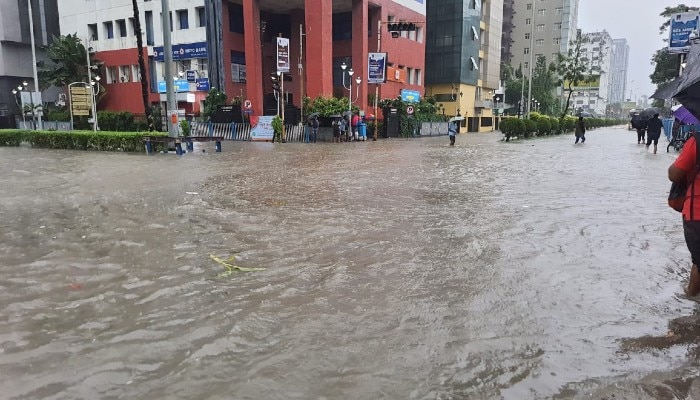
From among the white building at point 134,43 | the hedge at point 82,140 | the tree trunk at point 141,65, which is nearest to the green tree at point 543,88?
the white building at point 134,43

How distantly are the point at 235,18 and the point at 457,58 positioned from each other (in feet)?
83.3

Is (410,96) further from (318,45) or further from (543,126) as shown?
(318,45)

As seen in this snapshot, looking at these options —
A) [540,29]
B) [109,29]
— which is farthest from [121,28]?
[540,29]

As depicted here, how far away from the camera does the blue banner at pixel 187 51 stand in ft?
133

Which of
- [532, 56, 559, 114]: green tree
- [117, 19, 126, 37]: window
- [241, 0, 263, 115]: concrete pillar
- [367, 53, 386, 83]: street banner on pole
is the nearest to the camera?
[367, 53, 386, 83]: street banner on pole

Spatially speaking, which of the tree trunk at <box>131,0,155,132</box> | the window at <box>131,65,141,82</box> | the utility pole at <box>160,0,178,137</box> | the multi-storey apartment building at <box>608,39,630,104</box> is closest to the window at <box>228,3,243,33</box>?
the window at <box>131,65,141,82</box>

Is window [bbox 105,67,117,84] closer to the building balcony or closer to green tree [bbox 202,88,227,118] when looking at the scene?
green tree [bbox 202,88,227,118]

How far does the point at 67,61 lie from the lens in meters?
45.1

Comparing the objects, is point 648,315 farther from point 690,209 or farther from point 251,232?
point 251,232

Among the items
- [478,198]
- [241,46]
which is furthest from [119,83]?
[478,198]

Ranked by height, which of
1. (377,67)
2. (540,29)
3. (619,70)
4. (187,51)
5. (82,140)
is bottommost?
(82,140)

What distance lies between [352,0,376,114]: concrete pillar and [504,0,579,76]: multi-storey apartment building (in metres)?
68.5

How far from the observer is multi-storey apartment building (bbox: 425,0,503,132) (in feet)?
179

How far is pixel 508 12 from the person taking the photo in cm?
9756
